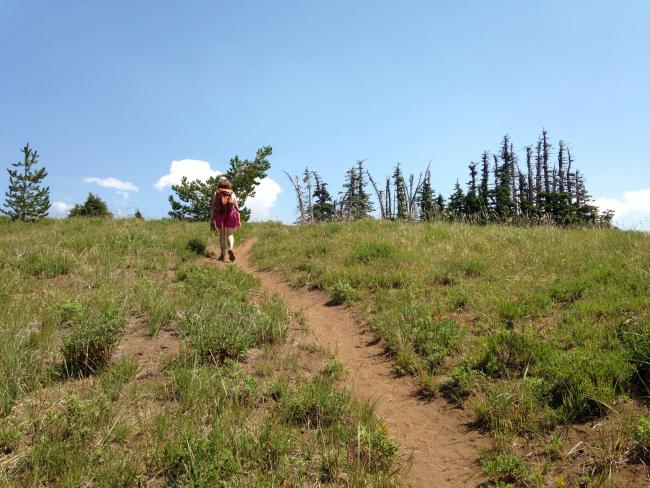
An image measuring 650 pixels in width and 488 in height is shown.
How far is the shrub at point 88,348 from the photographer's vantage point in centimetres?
495

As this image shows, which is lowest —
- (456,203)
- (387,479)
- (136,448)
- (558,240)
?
(387,479)

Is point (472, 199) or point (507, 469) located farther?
point (472, 199)

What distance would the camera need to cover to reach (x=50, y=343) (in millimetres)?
5324

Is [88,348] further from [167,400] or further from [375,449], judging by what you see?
[375,449]

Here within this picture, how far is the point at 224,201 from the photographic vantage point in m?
12.5

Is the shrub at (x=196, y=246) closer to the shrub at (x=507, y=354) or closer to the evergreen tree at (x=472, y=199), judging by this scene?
the shrub at (x=507, y=354)

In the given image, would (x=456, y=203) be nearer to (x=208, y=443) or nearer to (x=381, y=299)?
(x=381, y=299)

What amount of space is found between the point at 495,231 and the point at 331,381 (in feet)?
29.0

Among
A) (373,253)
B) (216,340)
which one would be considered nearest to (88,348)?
(216,340)

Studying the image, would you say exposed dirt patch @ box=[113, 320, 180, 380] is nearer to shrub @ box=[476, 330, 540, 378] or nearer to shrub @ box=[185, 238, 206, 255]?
shrub @ box=[476, 330, 540, 378]

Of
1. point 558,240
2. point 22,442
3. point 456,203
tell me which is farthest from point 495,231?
point 456,203

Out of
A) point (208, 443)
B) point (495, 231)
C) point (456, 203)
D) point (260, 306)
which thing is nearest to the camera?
point (208, 443)

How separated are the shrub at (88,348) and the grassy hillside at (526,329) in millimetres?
3935

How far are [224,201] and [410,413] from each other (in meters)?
9.19
